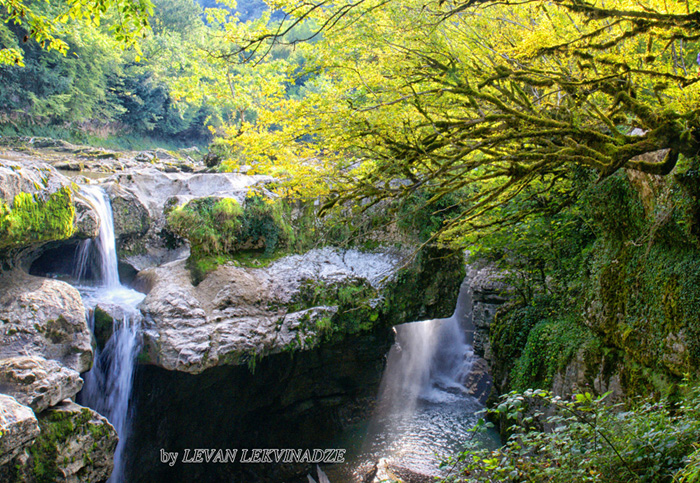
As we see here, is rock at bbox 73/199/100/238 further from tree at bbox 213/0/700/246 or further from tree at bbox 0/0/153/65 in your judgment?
tree at bbox 213/0/700/246

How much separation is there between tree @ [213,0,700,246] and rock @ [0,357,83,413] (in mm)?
4150

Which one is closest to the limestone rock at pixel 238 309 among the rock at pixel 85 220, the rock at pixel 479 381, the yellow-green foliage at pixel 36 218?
the rock at pixel 85 220

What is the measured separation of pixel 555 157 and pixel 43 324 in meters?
7.46

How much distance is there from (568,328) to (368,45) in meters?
5.06

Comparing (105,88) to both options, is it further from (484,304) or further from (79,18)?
(79,18)

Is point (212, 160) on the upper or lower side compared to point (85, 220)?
upper

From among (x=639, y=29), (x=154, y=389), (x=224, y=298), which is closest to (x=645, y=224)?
(x=639, y=29)

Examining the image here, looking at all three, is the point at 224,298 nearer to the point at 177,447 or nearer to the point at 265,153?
the point at 177,447

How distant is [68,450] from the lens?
5430 millimetres

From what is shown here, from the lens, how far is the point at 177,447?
8.15 m

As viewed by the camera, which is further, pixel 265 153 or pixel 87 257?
pixel 87 257

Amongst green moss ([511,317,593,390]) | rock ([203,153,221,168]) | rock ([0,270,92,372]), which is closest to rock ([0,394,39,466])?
rock ([0,270,92,372])

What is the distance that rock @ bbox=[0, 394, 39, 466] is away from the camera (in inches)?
180

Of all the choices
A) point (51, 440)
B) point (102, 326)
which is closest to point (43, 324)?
point (102, 326)
